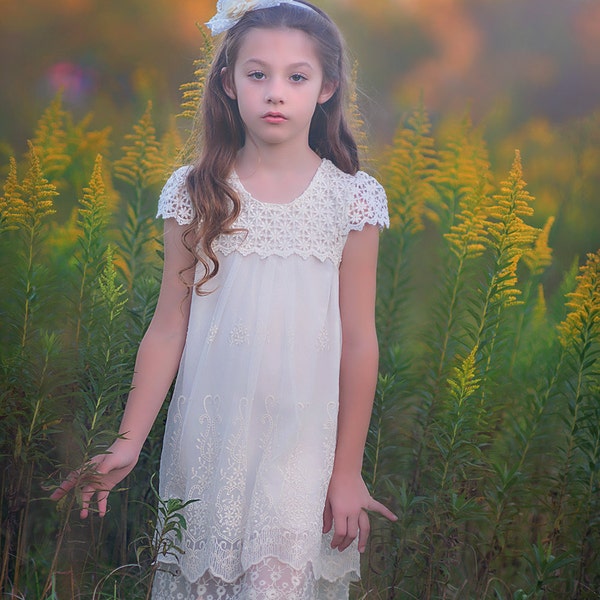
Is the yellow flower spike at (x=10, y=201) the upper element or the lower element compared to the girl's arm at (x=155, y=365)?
upper

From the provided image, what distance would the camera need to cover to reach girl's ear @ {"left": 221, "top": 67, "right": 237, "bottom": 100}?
205 centimetres

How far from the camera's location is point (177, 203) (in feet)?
6.58

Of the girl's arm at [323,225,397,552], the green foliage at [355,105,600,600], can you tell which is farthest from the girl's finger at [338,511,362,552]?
the green foliage at [355,105,600,600]

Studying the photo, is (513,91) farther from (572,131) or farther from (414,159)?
(414,159)

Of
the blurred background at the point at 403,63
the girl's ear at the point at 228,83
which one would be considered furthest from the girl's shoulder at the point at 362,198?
the blurred background at the point at 403,63

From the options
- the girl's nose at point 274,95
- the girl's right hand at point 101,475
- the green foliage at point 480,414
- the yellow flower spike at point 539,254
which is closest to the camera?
the girl's right hand at point 101,475

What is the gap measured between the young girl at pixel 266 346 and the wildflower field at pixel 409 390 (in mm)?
125

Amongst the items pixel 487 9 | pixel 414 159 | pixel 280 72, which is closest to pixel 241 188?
pixel 280 72

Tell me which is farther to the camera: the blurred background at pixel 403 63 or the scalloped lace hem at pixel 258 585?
the blurred background at pixel 403 63

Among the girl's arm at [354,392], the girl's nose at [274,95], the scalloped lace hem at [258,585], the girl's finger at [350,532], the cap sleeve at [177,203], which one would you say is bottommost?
the scalloped lace hem at [258,585]

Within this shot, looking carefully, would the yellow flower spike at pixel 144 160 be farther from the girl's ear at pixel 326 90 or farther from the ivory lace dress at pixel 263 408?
the girl's ear at pixel 326 90

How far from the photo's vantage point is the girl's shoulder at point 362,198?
200cm

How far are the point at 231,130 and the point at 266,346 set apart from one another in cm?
55

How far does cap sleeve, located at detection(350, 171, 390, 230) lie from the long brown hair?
0.28 ft
